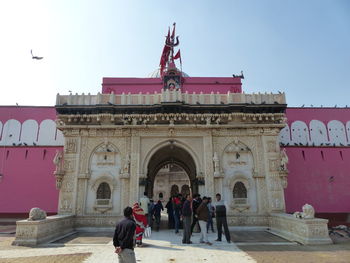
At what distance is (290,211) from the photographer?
1280 centimetres

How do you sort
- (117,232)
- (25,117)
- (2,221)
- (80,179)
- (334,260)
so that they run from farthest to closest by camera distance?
(25,117), (2,221), (80,179), (334,260), (117,232)

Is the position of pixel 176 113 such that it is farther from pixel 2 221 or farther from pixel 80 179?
pixel 2 221

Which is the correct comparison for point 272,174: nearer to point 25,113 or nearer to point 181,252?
point 181,252

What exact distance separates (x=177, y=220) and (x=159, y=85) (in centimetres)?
885

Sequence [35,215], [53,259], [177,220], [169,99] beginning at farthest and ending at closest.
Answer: [169,99], [177,220], [35,215], [53,259]

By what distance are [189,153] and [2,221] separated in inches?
395

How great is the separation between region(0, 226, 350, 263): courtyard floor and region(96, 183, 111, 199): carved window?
2.90 meters

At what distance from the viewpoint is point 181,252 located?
651cm

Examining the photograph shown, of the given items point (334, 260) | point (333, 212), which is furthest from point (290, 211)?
point (334, 260)

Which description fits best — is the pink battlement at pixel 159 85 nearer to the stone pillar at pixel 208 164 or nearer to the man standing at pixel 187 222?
the stone pillar at pixel 208 164

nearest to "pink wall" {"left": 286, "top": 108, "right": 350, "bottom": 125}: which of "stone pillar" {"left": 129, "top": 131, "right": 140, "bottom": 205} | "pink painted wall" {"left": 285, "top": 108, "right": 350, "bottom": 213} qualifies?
"pink painted wall" {"left": 285, "top": 108, "right": 350, "bottom": 213}

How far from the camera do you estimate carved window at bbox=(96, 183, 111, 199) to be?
11.3 metres

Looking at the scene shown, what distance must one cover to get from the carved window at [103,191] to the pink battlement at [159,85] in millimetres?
6436

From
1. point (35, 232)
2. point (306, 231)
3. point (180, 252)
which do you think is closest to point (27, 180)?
point (35, 232)
